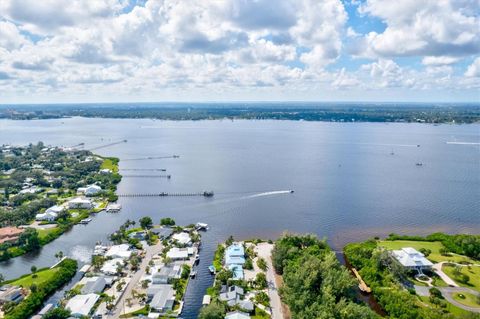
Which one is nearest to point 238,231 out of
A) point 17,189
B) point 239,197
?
point 239,197

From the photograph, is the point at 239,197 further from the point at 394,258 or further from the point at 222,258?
the point at 394,258

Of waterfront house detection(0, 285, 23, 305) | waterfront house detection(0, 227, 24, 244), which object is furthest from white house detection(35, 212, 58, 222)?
waterfront house detection(0, 285, 23, 305)

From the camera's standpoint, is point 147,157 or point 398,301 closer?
point 398,301

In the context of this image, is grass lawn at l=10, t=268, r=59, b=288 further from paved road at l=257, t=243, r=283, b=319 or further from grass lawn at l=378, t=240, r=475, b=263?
grass lawn at l=378, t=240, r=475, b=263

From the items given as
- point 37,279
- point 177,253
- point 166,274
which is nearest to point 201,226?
point 177,253

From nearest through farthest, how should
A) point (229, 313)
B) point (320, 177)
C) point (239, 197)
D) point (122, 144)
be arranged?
point (229, 313), point (239, 197), point (320, 177), point (122, 144)
